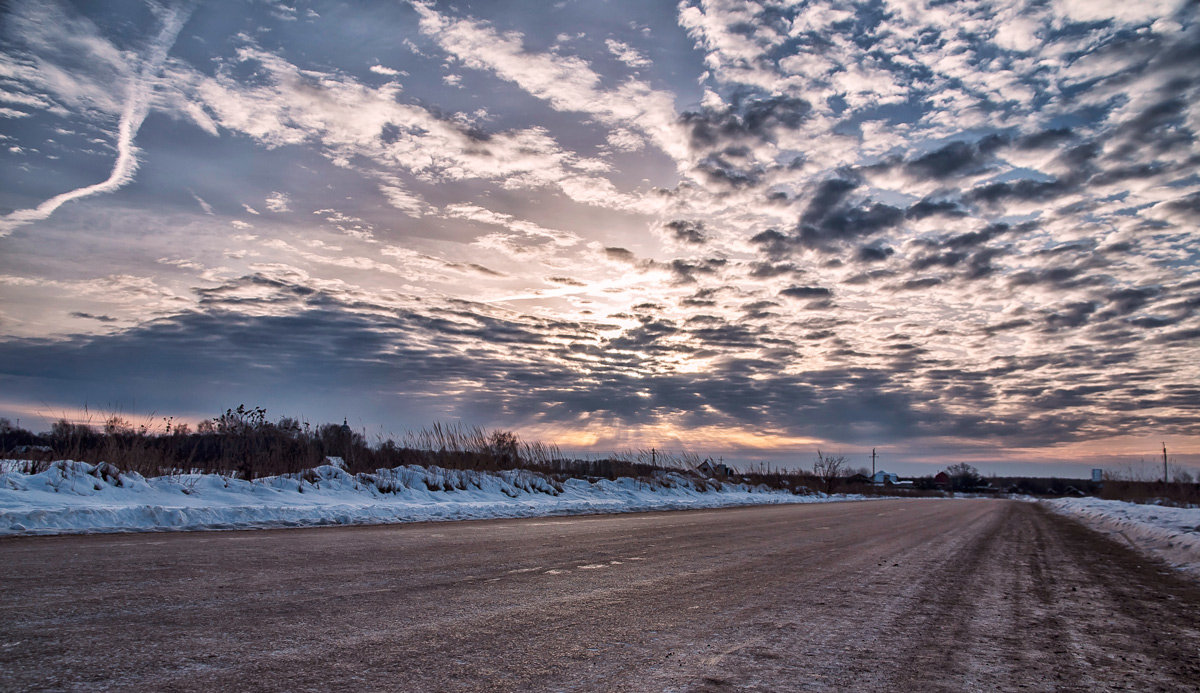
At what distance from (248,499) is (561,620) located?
42.5 feet

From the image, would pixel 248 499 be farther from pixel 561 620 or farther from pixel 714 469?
pixel 714 469

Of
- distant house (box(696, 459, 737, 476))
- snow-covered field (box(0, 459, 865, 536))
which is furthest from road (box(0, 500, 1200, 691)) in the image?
distant house (box(696, 459, 737, 476))

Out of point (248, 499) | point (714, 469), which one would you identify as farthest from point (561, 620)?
point (714, 469)

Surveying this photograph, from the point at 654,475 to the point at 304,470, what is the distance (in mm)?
22088

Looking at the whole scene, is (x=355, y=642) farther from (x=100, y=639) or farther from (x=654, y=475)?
(x=654, y=475)

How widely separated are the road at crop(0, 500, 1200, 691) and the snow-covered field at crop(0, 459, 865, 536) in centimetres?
188

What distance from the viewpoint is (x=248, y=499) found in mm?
15375

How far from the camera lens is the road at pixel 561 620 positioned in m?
3.50

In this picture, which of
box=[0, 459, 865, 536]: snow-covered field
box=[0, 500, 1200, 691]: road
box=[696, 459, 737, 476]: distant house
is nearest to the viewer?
box=[0, 500, 1200, 691]: road

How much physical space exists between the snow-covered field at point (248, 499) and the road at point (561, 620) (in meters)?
1.88

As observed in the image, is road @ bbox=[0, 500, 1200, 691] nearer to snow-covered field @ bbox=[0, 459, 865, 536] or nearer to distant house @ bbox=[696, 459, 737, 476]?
snow-covered field @ bbox=[0, 459, 865, 536]

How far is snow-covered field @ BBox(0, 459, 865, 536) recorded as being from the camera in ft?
35.0

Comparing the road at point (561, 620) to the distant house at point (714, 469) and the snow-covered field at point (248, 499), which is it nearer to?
the snow-covered field at point (248, 499)

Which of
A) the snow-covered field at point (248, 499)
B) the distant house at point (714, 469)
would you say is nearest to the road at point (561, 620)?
the snow-covered field at point (248, 499)
